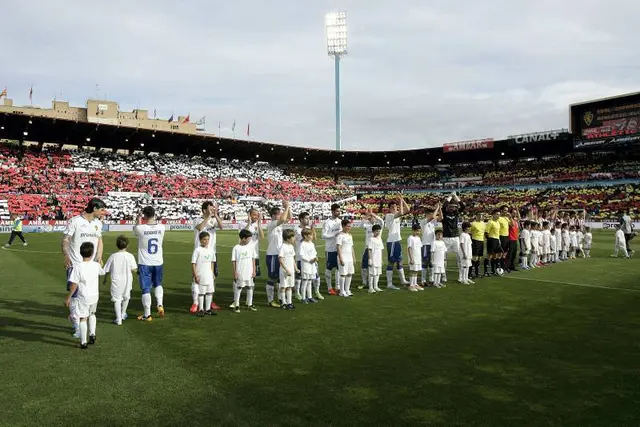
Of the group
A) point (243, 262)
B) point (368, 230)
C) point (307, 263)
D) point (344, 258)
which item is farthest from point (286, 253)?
point (368, 230)

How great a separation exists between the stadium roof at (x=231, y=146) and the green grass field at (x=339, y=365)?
4955cm

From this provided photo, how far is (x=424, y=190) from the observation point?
71.1 metres

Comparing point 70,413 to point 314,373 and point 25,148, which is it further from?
point 25,148

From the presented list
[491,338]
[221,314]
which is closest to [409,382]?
[491,338]

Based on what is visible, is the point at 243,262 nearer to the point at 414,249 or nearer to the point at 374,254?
the point at 374,254

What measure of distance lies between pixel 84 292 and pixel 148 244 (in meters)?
1.93

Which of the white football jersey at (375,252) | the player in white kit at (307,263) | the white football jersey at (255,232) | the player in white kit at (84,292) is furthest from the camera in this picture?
the white football jersey at (375,252)

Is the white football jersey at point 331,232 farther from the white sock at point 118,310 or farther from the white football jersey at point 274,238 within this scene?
the white sock at point 118,310

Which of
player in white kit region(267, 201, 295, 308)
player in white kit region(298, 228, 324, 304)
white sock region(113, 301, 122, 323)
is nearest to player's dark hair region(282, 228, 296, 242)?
player in white kit region(267, 201, 295, 308)

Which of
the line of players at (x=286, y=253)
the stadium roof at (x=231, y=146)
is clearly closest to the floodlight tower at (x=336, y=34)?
the stadium roof at (x=231, y=146)

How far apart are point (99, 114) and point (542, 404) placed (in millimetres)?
94806

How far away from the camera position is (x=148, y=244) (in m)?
8.70

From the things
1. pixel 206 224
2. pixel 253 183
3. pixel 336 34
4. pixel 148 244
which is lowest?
pixel 148 244

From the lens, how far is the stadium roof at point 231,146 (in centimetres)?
5278
